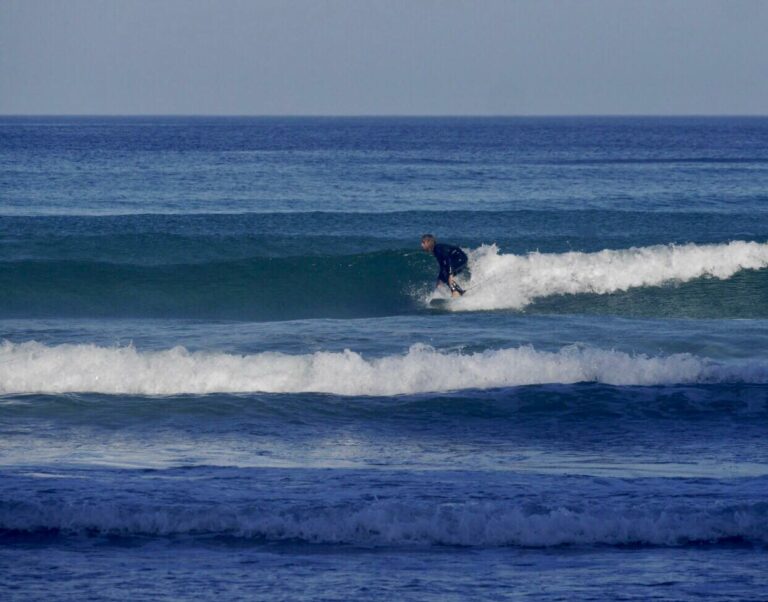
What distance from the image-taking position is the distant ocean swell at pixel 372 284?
20.0 meters

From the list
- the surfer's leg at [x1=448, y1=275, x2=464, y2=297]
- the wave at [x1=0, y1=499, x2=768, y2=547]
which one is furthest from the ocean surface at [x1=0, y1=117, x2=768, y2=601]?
the surfer's leg at [x1=448, y1=275, x2=464, y2=297]

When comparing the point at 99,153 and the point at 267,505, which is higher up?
the point at 99,153

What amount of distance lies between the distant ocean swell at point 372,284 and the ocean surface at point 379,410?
2.8 inches

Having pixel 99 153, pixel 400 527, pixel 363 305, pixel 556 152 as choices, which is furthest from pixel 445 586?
pixel 556 152

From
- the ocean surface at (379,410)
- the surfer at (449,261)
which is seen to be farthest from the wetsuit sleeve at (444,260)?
the ocean surface at (379,410)

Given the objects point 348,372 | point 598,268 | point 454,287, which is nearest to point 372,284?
point 454,287

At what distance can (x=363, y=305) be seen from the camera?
2106 centimetres

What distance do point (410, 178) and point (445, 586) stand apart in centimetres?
3808

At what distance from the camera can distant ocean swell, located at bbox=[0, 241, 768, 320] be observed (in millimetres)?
20047

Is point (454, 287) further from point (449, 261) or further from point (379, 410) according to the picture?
point (379, 410)

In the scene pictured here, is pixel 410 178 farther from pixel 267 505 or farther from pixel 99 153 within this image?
pixel 267 505

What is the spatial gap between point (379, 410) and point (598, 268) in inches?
401

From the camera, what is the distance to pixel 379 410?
40.3 feet

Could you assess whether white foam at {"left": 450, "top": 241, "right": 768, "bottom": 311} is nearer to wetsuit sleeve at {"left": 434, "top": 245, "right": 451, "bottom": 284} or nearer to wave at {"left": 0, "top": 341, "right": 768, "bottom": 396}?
wetsuit sleeve at {"left": 434, "top": 245, "right": 451, "bottom": 284}
